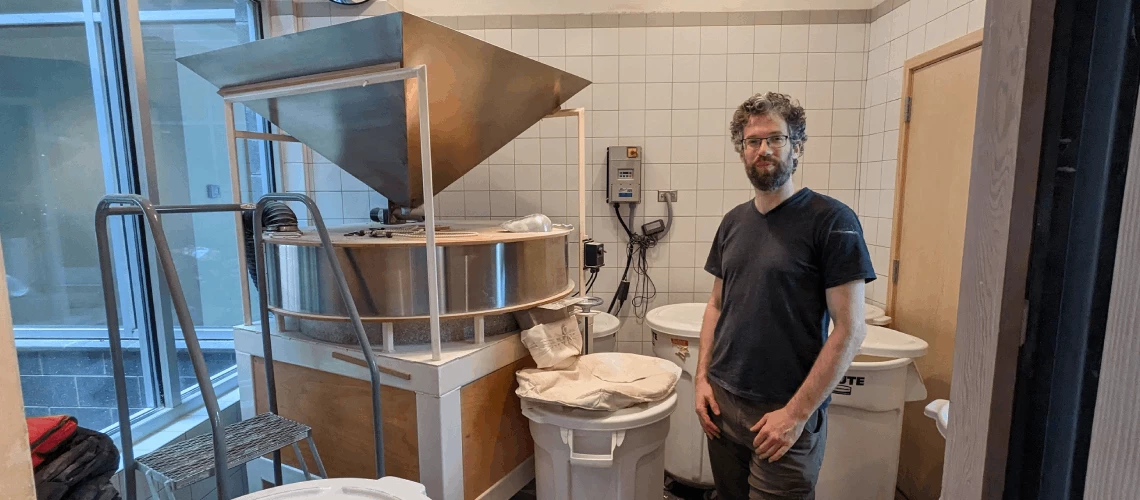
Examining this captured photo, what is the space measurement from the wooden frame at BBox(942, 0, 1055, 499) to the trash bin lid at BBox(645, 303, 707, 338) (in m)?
1.61

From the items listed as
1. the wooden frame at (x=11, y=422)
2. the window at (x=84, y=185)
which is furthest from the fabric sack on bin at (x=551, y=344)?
the window at (x=84, y=185)

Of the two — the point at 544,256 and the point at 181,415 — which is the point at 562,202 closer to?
the point at 544,256

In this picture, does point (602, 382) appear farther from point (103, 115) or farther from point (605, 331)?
point (103, 115)

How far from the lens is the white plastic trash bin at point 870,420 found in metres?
1.79

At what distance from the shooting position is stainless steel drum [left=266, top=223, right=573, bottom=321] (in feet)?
4.89

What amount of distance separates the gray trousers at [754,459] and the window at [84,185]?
1981mm

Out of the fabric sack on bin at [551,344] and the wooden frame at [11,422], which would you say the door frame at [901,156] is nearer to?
the fabric sack on bin at [551,344]

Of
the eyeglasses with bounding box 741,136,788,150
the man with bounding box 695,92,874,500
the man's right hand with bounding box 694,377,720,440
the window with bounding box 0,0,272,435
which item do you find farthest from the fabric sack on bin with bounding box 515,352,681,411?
the window with bounding box 0,0,272,435

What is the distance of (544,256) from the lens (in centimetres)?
175

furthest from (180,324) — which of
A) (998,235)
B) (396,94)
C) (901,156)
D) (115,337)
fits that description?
(901,156)

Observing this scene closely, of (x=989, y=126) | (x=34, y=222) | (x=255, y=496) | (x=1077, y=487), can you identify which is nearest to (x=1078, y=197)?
(x=989, y=126)

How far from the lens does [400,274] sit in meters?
1.49

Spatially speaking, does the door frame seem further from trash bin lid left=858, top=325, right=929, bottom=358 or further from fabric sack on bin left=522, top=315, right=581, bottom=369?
fabric sack on bin left=522, top=315, right=581, bottom=369

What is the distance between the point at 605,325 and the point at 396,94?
141cm
